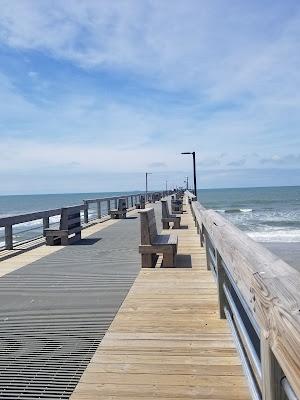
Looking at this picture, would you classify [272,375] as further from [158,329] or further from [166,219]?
[166,219]

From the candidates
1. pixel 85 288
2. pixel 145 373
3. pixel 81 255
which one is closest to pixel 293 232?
pixel 81 255

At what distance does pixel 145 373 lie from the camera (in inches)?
122

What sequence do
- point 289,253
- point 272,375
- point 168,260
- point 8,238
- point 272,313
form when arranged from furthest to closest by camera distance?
point 289,253 → point 8,238 → point 168,260 → point 272,375 → point 272,313

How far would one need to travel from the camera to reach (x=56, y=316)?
4617 mm

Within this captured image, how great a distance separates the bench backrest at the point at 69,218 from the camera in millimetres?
10375

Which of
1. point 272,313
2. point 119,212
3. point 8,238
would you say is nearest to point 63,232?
point 8,238

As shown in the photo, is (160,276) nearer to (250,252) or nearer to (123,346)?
(123,346)

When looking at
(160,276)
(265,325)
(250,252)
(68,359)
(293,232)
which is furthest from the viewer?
(293,232)

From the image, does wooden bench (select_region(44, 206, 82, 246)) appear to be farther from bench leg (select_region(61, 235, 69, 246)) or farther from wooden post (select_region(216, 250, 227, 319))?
wooden post (select_region(216, 250, 227, 319))

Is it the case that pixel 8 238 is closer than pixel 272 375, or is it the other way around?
pixel 272 375

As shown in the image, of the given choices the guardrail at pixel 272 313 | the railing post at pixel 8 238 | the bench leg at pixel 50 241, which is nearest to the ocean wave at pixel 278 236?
the bench leg at pixel 50 241

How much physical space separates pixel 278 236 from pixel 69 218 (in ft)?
86.0

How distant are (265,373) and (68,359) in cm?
200

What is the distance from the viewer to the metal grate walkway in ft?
10.3
